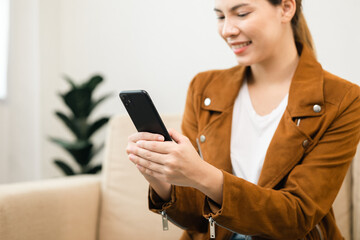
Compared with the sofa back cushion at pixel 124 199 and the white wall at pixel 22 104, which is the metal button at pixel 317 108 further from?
the white wall at pixel 22 104

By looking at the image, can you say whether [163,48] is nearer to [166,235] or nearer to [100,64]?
[100,64]

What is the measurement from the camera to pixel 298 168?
3.69 feet

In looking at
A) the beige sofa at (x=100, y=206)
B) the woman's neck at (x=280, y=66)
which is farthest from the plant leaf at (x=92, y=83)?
the woman's neck at (x=280, y=66)

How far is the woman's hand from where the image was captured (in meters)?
0.85

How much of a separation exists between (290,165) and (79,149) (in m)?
1.39

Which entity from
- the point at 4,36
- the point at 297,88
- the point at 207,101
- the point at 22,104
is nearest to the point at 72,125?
the point at 22,104

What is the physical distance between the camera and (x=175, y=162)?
848 mm

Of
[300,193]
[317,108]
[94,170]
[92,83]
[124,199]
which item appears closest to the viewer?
[300,193]

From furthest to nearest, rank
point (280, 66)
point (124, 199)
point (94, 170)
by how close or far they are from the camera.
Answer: point (94, 170) → point (124, 199) → point (280, 66)

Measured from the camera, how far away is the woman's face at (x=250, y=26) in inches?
46.3

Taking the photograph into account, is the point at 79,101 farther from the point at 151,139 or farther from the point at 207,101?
the point at 151,139

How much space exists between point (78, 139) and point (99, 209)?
0.80m

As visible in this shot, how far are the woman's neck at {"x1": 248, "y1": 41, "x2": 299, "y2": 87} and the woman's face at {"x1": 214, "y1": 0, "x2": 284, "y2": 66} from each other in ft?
0.25

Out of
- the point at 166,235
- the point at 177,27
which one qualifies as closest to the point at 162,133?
the point at 166,235
